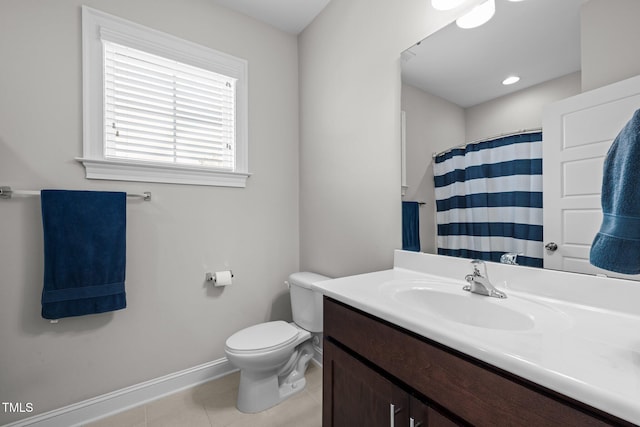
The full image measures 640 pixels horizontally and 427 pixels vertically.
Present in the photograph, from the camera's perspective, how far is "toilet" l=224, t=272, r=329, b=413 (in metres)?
1.48

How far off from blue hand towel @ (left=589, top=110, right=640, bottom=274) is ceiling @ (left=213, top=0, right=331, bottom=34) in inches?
76.7

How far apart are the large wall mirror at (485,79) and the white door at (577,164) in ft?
0.21

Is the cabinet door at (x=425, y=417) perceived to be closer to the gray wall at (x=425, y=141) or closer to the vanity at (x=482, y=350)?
the vanity at (x=482, y=350)

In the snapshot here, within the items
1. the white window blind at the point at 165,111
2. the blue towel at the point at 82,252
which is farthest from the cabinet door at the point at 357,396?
the white window blind at the point at 165,111

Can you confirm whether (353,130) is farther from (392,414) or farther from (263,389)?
(263,389)

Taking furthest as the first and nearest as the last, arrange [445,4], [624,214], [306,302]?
[306,302]
[445,4]
[624,214]

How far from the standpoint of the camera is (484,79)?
1149mm

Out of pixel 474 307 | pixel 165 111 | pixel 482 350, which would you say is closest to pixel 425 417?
pixel 482 350

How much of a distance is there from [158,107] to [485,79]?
180 centimetres

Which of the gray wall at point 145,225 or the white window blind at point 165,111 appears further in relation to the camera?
the white window blind at point 165,111

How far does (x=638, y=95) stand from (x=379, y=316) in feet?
3.17

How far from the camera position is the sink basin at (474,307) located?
2.59 feet

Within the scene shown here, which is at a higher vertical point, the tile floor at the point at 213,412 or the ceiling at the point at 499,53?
the ceiling at the point at 499,53

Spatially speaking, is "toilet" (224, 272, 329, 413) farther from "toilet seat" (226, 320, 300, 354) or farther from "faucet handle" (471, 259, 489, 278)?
"faucet handle" (471, 259, 489, 278)
